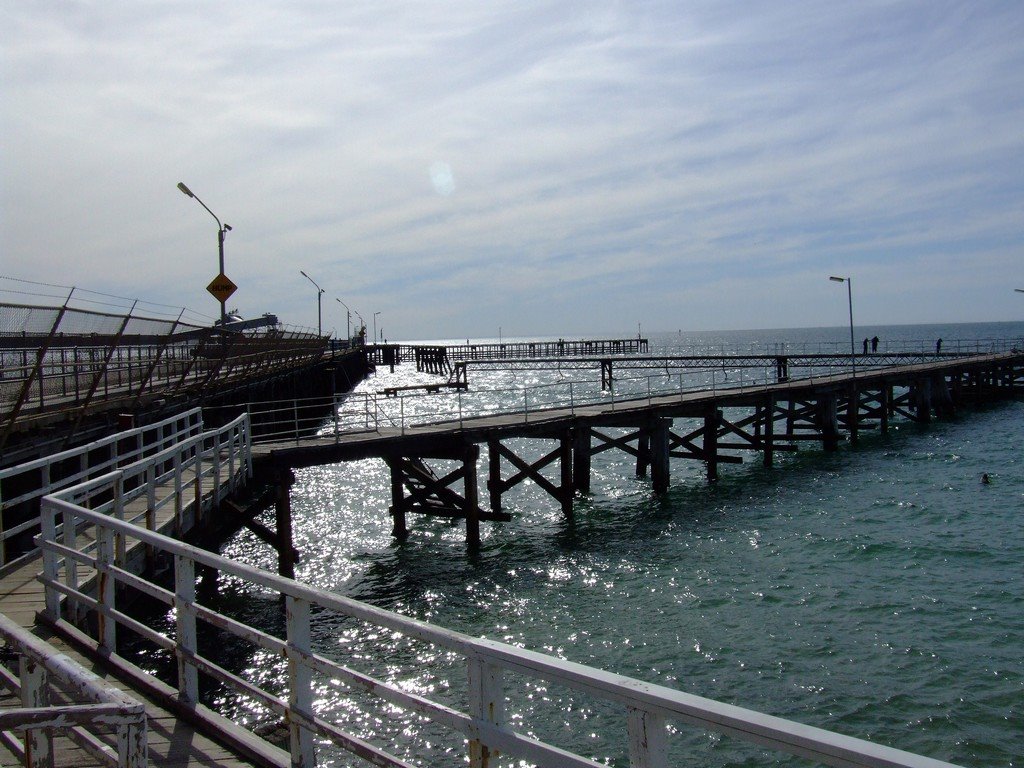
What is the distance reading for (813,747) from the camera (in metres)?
2.42

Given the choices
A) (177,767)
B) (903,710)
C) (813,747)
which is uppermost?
(813,747)

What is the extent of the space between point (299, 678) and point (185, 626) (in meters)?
1.32

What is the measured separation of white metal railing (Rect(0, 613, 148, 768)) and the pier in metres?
0.02

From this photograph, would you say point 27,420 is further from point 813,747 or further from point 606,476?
point 606,476

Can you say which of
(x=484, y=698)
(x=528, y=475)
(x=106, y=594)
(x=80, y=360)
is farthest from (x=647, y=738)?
(x=528, y=475)

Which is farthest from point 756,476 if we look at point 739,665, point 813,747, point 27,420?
point 813,747

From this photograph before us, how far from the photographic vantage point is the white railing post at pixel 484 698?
133 inches

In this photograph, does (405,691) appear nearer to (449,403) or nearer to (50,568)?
(50,568)

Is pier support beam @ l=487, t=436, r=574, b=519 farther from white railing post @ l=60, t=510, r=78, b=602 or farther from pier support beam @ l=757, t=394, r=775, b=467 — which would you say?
white railing post @ l=60, t=510, r=78, b=602

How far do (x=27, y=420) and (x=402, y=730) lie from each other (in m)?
7.50

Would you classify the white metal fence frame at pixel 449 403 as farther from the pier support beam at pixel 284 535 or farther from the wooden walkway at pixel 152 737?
the wooden walkway at pixel 152 737

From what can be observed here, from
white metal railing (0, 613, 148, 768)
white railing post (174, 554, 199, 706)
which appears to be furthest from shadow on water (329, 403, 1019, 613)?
white metal railing (0, 613, 148, 768)

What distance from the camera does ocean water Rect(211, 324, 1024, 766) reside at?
10750 millimetres

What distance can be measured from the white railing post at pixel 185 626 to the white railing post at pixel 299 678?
107 centimetres
